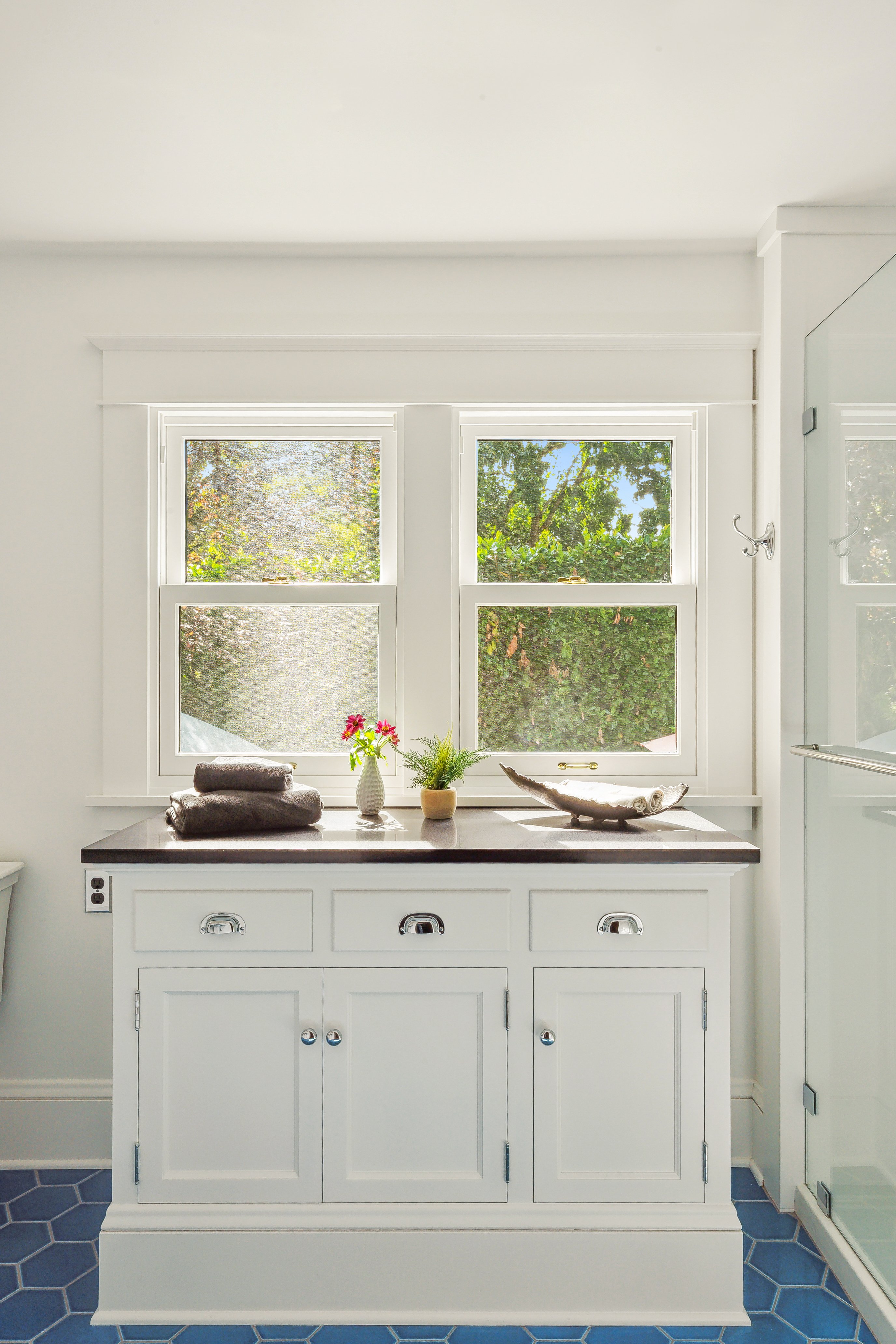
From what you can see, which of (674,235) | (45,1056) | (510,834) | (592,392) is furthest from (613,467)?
(45,1056)

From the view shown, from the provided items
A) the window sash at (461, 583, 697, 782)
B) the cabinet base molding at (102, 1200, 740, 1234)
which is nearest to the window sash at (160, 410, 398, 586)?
the window sash at (461, 583, 697, 782)

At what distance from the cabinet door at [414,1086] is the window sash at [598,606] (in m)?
0.74

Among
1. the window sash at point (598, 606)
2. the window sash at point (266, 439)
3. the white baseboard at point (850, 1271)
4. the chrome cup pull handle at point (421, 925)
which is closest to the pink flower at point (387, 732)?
the window sash at point (598, 606)

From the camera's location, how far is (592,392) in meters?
2.37

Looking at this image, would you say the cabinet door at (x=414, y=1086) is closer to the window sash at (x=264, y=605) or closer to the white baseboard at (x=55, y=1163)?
the window sash at (x=264, y=605)

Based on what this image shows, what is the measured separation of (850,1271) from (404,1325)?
0.96 meters

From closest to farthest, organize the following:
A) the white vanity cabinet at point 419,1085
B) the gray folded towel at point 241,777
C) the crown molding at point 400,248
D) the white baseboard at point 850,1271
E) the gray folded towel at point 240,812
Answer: the white baseboard at point 850,1271 → the white vanity cabinet at point 419,1085 → the gray folded towel at point 240,812 → the gray folded towel at point 241,777 → the crown molding at point 400,248

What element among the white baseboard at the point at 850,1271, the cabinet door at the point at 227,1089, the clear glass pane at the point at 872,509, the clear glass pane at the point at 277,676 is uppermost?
the clear glass pane at the point at 872,509

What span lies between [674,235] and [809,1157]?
2.42 metres

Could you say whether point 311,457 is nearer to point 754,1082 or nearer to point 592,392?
point 592,392

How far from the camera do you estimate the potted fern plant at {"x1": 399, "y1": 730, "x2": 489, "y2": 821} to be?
7.16 feet

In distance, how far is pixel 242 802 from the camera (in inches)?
77.5

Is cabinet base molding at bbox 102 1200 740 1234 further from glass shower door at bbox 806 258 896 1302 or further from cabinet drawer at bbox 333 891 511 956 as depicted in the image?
cabinet drawer at bbox 333 891 511 956

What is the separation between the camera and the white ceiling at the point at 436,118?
1545 millimetres
